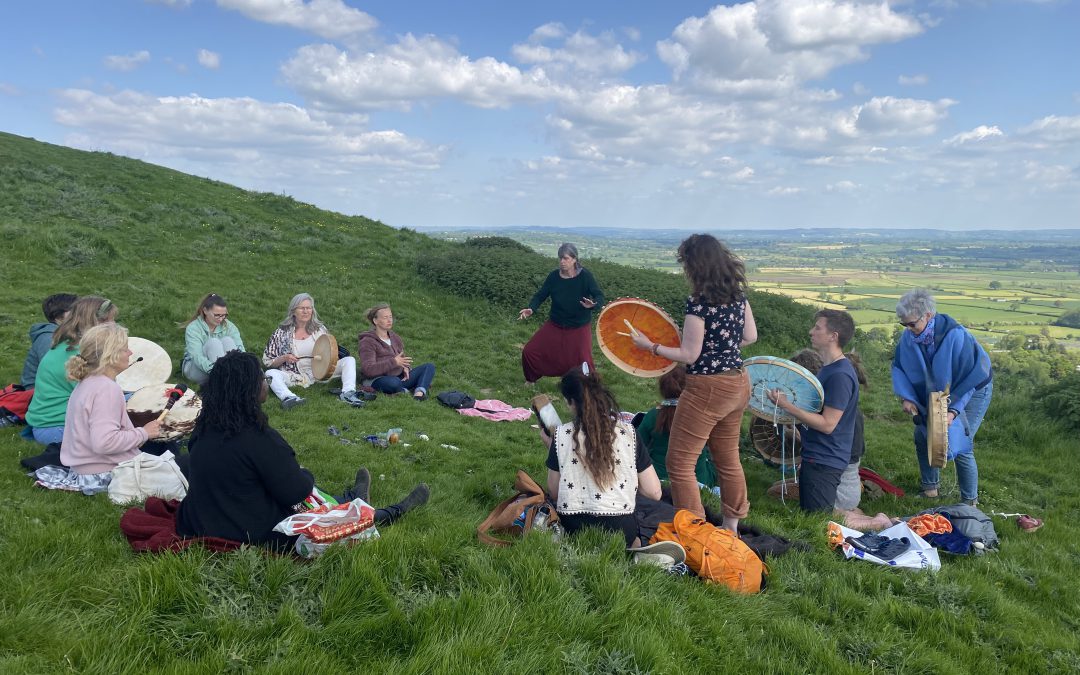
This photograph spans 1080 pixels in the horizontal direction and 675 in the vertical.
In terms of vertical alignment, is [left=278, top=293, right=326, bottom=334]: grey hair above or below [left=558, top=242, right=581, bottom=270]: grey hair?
below

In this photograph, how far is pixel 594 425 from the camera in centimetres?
437

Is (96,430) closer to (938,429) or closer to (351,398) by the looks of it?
(351,398)

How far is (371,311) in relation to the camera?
392 inches

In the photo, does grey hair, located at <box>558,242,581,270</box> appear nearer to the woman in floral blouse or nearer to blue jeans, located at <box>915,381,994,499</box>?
the woman in floral blouse

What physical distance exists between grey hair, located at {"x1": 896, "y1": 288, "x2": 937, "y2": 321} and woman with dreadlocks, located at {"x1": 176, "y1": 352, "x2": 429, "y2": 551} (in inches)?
252

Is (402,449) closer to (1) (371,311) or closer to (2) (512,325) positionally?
(1) (371,311)

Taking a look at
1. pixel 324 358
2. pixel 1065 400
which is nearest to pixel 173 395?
pixel 324 358

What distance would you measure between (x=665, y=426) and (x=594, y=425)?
2.39 metres

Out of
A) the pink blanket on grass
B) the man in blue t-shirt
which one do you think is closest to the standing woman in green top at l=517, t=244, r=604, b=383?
the pink blanket on grass

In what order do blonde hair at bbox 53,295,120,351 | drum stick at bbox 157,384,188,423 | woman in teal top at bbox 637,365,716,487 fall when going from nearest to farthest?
blonde hair at bbox 53,295,120,351 < drum stick at bbox 157,384,188,423 < woman in teal top at bbox 637,365,716,487

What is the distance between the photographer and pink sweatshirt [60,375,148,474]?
4828 millimetres

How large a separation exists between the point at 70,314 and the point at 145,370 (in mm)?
2024

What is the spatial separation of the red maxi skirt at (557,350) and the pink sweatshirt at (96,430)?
251 inches

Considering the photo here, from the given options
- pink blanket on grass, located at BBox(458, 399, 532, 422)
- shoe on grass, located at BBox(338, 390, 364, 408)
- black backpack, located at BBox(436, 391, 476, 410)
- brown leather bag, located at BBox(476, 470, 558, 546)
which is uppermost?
brown leather bag, located at BBox(476, 470, 558, 546)
